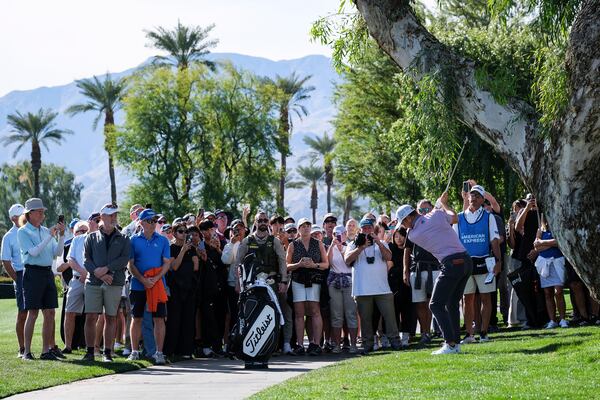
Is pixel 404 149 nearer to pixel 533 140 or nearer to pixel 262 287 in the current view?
pixel 262 287

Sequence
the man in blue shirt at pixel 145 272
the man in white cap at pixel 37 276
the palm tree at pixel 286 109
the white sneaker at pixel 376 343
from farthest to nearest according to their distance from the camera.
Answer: the palm tree at pixel 286 109 < the white sneaker at pixel 376 343 < the man in blue shirt at pixel 145 272 < the man in white cap at pixel 37 276

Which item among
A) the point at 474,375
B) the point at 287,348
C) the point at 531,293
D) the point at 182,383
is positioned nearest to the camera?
the point at 474,375

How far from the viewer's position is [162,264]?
1555cm

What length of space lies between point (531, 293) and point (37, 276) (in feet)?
27.0

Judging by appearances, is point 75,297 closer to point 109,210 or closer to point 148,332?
point 148,332

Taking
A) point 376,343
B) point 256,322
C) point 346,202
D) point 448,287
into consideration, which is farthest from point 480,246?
point 346,202

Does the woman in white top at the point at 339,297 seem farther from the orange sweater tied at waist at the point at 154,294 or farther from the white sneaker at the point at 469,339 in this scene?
the orange sweater tied at waist at the point at 154,294

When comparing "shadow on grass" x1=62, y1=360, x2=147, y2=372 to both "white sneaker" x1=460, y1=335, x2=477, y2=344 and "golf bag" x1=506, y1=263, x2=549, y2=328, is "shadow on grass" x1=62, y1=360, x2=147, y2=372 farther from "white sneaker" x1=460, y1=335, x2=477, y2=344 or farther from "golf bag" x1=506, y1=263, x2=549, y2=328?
"golf bag" x1=506, y1=263, x2=549, y2=328

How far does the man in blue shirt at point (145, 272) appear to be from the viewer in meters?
15.4

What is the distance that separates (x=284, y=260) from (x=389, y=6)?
6.31m

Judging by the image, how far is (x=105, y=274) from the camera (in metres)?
14.9

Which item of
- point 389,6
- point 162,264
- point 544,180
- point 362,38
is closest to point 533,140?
point 544,180

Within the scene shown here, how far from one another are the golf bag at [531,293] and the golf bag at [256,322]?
514cm

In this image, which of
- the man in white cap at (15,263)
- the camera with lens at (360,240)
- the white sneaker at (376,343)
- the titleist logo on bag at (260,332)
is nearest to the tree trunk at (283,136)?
the white sneaker at (376,343)
